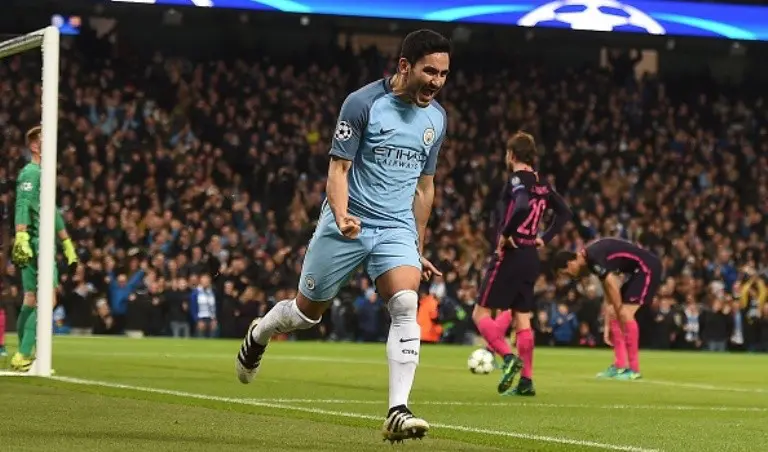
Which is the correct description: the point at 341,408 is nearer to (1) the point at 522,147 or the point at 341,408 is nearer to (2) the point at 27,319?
(1) the point at 522,147

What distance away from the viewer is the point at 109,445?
729cm

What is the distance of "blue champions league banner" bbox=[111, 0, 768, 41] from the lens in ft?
106

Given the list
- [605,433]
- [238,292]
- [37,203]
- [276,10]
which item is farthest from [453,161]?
[605,433]

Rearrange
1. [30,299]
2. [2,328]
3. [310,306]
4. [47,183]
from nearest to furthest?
[310,306], [47,183], [30,299], [2,328]

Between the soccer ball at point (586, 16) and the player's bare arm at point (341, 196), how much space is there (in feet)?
81.9

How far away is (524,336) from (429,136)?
5.28 meters

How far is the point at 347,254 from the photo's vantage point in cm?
794

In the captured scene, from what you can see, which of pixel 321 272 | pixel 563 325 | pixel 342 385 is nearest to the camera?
pixel 321 272

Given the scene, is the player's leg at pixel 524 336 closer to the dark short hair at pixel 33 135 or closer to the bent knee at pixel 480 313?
the bent knee at pixel 480 313

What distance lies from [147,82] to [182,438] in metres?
25.6

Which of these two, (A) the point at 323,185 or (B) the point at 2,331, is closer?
(B) the point at 2,331

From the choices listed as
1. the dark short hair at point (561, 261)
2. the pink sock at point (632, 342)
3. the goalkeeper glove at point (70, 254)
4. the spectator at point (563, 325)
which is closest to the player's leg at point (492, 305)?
the dark short hair at point (561, 261)

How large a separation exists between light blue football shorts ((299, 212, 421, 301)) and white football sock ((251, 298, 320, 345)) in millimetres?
273

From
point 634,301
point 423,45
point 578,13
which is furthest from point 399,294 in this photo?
point 578,13
